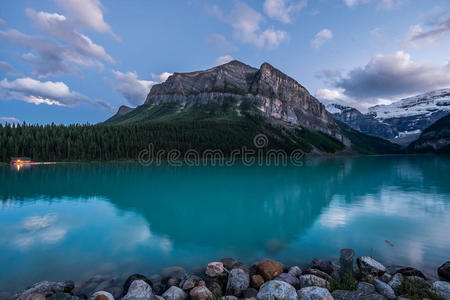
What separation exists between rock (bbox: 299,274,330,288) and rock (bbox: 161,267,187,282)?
7611 mm

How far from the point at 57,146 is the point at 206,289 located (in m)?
159

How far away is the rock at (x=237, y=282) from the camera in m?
13.0

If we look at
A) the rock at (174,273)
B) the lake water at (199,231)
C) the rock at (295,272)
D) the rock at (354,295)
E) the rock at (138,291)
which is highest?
the rock at (354,295)

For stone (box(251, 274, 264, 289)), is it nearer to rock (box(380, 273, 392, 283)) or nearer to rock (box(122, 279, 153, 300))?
rock (box(122, 279, 153, 300))

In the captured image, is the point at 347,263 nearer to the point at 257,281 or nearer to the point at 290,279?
the point at 290,279

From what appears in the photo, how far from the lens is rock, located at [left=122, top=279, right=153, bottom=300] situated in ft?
39.2

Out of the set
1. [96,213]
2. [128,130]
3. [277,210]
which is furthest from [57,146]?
[277,210]

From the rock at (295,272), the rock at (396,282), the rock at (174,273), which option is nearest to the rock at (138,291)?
the rock at (174,273)

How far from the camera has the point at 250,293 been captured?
41.0ft

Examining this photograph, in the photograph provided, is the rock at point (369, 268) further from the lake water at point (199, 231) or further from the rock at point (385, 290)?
the lake water at point (199, 231)

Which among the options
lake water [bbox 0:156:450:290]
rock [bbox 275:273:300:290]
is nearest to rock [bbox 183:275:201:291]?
lake water [bbox 0:156:450:290]

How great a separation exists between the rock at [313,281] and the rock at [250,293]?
2866 millimetres

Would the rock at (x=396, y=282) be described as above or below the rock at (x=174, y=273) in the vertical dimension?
above

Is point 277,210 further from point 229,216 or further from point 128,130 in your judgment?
point 128,130
